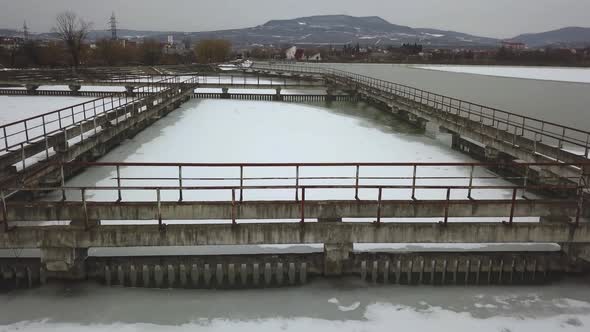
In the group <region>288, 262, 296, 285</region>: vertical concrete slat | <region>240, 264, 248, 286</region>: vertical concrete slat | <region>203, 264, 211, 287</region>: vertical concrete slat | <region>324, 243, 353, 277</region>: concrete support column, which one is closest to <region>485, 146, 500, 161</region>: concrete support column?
<region>324, 243, 353, 277</region>: concrete support column

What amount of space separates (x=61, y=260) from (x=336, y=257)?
5769 millimetres

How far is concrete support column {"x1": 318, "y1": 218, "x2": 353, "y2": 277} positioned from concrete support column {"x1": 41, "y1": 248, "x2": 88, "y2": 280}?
5278mm

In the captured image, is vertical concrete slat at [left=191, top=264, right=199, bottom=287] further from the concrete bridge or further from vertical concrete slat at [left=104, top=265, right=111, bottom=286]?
the concrete bridge

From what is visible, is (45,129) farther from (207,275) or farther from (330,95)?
(330,95)

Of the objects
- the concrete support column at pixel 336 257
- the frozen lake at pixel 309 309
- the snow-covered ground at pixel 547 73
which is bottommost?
the frozen lake at pixel 309 309

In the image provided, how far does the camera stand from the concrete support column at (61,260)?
9.52 meters

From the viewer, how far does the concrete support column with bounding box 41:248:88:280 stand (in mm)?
9516

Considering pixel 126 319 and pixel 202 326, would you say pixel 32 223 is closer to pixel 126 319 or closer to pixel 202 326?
pixel 126 319

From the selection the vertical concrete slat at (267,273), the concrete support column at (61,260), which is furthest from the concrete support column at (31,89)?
the vertical concrete slat at (267,273)

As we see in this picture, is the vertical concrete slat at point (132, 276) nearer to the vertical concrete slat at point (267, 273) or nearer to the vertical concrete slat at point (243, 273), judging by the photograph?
the vertical concrete slat at point (243, 273)

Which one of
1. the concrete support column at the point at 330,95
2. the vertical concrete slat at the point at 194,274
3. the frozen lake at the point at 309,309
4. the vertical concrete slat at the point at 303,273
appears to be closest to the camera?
the frozen lake at the point at 309,309

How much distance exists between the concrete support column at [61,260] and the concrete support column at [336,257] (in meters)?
5.28

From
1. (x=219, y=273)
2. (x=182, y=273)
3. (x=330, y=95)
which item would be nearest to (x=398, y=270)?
(x=219, y=273)

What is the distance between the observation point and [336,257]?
33.3 feet
